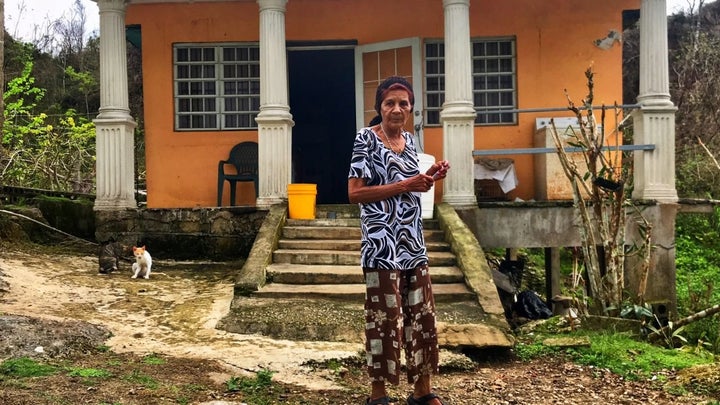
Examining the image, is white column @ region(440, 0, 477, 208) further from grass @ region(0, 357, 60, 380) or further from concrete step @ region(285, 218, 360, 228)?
grass @ region(0, 357, 60, 380)

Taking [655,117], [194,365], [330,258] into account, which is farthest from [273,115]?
[655,117]

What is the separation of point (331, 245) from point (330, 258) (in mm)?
299

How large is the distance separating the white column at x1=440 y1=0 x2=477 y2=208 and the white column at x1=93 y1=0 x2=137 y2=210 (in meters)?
4.25

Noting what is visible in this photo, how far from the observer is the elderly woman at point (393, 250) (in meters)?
2.93

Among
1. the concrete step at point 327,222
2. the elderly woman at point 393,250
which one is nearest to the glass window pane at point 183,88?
the concrete step at point 327,222

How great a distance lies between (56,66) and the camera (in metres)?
24.2

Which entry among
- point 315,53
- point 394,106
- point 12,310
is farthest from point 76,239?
point 394,106

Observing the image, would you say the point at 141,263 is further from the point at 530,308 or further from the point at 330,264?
the point at 530,308

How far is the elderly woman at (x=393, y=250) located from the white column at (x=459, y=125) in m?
4.21

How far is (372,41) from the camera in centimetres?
889

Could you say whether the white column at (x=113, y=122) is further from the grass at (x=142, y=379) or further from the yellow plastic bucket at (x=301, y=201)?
the grass at (x=142, y=379)

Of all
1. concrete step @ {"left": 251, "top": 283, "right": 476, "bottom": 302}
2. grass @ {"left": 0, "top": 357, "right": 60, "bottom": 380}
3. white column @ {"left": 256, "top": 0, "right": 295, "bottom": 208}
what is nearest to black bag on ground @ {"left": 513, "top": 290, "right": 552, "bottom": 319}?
concrete step @ {"left": 251, "top": 283, "right": 476, "bottom": 302}

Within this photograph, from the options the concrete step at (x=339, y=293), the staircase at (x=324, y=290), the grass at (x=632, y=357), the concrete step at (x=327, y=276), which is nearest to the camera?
the grass at (x=632, y=357)

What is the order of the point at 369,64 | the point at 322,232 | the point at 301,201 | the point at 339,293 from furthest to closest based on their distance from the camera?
the point at 369,64, the point at 301,201, the point at 322,232, the point at 339,293
